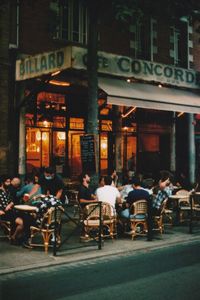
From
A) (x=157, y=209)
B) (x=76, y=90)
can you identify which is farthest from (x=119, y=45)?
(x=157, y=209)

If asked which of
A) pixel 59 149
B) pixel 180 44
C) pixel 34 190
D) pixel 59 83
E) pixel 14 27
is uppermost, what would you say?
pixel 180 44

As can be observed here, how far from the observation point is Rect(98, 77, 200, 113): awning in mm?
12539

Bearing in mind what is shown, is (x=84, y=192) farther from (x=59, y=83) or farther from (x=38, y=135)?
(x=59, y=83)

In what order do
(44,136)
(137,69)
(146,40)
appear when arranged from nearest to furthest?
(137,69)
(44,136)
(146,40)

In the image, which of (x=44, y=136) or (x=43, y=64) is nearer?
(x=43, y=64)

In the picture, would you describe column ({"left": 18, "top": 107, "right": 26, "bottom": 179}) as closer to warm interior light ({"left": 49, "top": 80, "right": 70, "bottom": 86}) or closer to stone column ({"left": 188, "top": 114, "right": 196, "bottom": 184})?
warm interior light ({"left": 49, "top": 80, "right": 70, "bottom": 86})

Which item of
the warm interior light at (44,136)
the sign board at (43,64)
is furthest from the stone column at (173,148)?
the sign board at (43,64)

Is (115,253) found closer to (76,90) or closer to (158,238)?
(158,238)

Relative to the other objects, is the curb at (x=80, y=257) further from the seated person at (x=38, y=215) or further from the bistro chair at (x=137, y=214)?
the seated person at (x=38, y=215)

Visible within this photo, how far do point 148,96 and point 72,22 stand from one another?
13.8 ft

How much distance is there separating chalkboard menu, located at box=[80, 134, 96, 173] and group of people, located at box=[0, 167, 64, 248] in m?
1.06

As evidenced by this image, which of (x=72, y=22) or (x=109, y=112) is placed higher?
(x=72, y=22)

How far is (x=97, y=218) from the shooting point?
9.50 metres

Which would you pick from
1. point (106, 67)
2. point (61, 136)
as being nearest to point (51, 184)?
point (106, 67)
